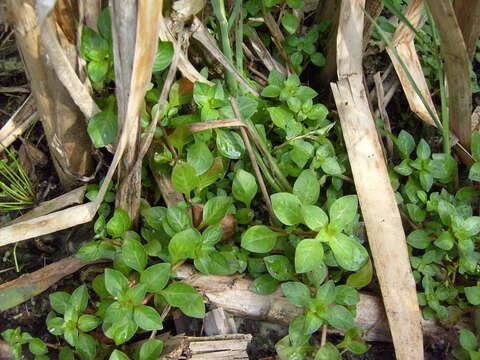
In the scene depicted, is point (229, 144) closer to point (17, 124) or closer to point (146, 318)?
point (146, 318)

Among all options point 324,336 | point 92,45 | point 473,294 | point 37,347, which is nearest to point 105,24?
point 92,45

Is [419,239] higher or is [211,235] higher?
[211,235]

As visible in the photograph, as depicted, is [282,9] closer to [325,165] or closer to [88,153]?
[325,165]

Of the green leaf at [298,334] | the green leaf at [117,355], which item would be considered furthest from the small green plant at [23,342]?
the green leaf at [298,334]

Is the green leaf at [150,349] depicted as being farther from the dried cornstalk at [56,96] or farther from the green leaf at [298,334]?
the dried cornstalk at [56,96]

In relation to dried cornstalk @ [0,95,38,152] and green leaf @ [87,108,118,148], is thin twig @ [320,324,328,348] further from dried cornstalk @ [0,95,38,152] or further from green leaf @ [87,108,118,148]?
dried cornstalk @ [0,95,38,152]

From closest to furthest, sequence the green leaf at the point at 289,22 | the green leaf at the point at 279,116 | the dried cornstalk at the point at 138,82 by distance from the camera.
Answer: the dried cornstalk at the point at 138,82 → the green leaf at the point at 279,116 → the green leaf at the point at 289,22
